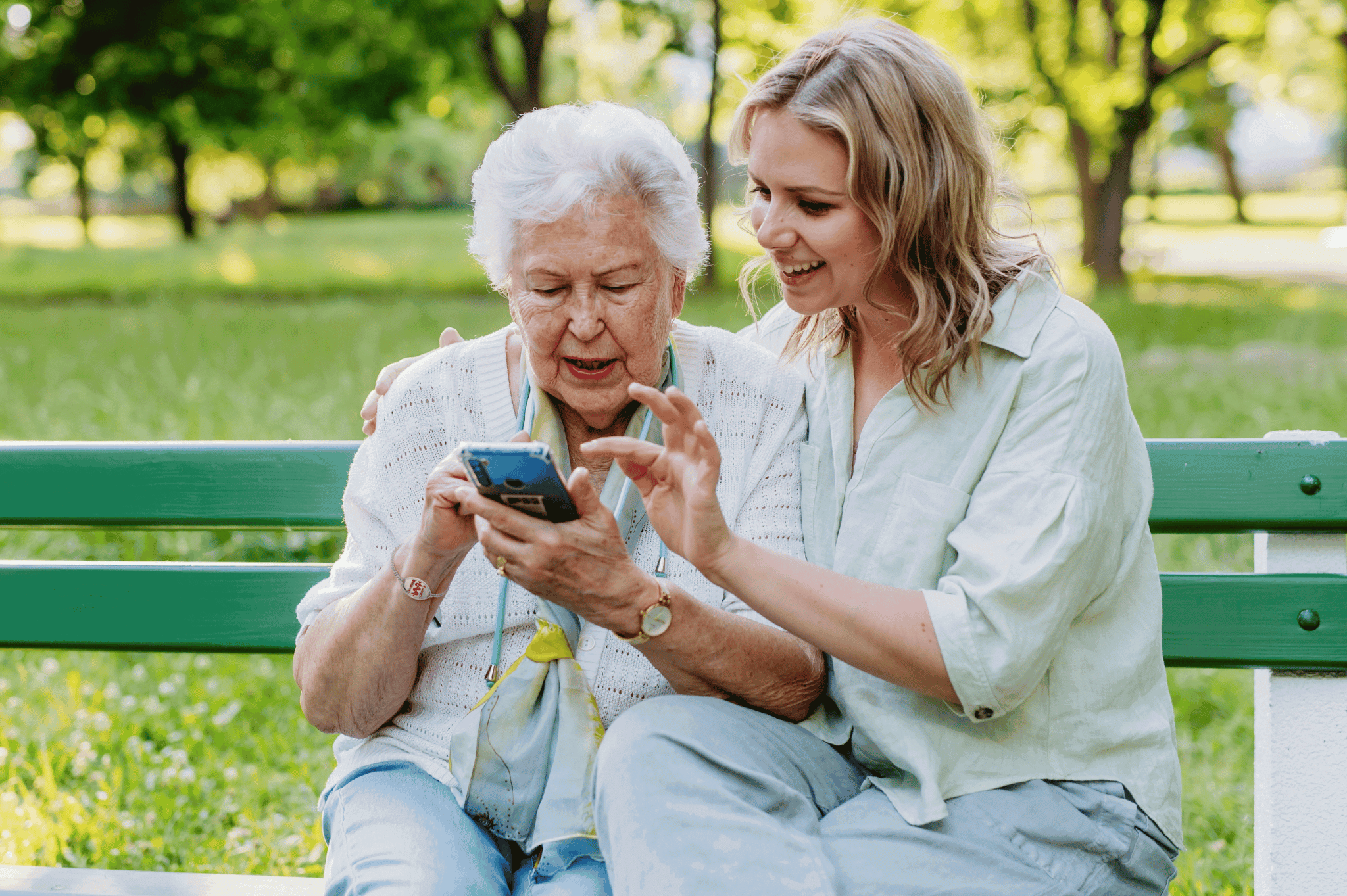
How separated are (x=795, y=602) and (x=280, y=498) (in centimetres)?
130

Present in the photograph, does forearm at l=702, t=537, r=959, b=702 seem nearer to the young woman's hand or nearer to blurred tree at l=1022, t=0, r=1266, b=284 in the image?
the young woman's hand

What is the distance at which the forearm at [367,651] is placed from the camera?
215cm

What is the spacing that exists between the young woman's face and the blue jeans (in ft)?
3.46

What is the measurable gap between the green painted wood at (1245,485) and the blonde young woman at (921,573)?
38 cm

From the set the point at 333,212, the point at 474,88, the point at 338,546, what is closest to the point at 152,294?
the point at 474,88

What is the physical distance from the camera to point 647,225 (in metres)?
2.30

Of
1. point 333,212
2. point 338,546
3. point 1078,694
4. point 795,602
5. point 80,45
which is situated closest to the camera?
point 795,602

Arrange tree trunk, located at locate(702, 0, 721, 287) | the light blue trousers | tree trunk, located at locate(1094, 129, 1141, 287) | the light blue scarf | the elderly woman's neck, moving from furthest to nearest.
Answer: tree trunk, located at locate(1094, 129, 1141, 287) → tree trunk, located at locate(702, 0, 721, 287) → the elderly woman's neck → the light blue scarf → the light blue trousers

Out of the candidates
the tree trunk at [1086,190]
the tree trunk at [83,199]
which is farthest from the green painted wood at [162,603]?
the tree trunk at [83,199]

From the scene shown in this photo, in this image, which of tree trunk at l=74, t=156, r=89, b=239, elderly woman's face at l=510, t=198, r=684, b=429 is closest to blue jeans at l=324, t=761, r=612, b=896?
elderly woman's face at l=510, t=198, r=684, b=429

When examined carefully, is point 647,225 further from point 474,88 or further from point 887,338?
point 474,88

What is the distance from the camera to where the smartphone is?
72.9 inches

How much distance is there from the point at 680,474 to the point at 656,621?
25 centimetres

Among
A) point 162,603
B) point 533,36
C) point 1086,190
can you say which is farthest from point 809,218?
point 1086,190
